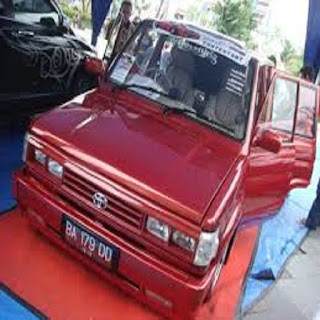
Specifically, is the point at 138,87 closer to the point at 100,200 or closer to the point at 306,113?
the point at 100,200

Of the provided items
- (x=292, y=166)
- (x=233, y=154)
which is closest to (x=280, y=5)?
(x=292, y=166)

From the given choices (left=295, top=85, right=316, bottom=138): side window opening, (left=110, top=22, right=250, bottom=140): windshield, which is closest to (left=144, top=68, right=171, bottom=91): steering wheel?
(left=110, top=22, right=250, bottom=140): windshield

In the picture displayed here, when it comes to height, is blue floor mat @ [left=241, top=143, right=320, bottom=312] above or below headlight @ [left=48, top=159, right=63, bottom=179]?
below

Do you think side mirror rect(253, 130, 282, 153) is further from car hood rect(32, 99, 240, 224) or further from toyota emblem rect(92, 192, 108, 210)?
toyota emblem rect(92, 192, 108, 210)

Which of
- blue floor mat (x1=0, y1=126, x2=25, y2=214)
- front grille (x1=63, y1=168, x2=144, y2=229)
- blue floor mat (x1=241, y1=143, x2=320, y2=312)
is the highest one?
front grille (x1=63, y1=168, x2=144, y2=229)

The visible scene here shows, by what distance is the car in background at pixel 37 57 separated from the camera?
17.5 ft

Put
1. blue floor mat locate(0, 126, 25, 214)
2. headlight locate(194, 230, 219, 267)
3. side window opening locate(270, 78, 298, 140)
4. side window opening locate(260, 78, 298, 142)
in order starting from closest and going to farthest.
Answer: headlight locate(194, 230, 219, 267)
blue floor mat locate(0, 126, 25, 214)
side window opening locate(260, 78, 298, 142)
side window opening locate(270, 78, 298, 140)

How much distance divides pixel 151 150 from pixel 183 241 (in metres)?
0.67

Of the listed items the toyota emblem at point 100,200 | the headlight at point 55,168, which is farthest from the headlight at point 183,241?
the headlight at point 55,168

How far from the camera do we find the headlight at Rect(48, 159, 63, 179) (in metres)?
3.43

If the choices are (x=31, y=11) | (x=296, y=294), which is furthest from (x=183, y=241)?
(x=31, y=11)

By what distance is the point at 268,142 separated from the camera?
3.99 m

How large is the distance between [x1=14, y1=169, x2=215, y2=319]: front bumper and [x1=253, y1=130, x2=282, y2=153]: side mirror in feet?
3.76

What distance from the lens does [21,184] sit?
3574 mm
